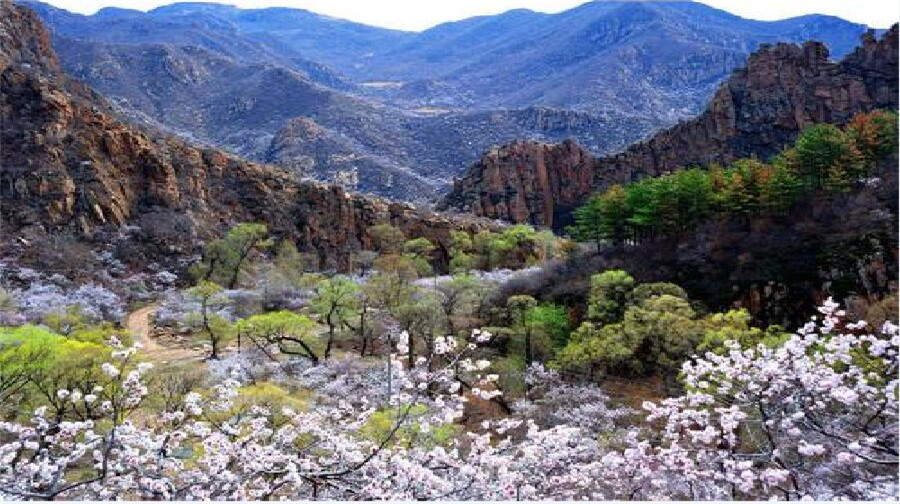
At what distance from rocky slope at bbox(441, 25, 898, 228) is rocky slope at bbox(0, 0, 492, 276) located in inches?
870

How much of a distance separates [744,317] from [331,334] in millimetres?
20418

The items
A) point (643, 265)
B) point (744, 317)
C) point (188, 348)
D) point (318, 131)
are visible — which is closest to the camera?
point (744, 317)

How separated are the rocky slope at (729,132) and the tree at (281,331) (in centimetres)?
5210

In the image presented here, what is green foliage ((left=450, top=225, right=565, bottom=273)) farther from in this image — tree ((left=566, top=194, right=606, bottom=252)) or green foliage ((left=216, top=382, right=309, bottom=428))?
green foliage ((left=216, top=382, right=309, bottom=428))

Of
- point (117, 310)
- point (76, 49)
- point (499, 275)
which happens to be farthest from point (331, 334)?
point (76, 49)

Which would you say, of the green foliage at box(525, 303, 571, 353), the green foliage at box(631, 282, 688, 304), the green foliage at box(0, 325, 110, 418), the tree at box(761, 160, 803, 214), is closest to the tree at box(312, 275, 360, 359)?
the green foliage at box(525, 303, 571, 353)

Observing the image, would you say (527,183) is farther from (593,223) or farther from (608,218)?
(608,218)

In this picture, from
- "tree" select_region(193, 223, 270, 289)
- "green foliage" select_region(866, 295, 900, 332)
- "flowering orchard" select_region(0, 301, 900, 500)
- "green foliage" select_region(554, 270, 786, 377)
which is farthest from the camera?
"tree" select_region(193, 223, 270, 289)

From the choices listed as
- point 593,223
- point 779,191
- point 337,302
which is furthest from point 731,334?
point 593,223

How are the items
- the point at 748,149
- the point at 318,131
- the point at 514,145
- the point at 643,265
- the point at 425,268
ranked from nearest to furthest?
1. the point at 643,265
2. the point at 425,268
3. the point at 748,149
4. the point at 514,145
5. the point at 318,131

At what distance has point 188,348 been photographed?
40.5m

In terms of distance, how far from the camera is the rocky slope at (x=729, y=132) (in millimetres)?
81438

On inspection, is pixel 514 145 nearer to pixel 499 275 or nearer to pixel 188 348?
pixel 499 275

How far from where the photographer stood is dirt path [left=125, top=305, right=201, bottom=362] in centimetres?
3825
